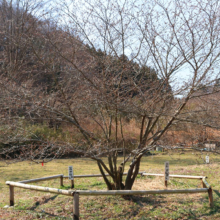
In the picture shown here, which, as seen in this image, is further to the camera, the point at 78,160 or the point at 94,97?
the point at 78,160

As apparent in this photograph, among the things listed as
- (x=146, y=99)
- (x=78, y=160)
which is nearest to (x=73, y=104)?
(x=146, y=99)

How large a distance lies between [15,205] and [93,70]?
323cm

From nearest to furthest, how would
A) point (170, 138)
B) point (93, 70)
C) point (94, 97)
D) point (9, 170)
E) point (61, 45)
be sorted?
point (94, 97) < point (61, 45) < point (93, 70) < point (170, 138) < point (9, 170)

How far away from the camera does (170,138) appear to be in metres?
6.59

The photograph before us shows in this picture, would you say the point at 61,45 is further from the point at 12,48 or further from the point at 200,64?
the point at 12,48

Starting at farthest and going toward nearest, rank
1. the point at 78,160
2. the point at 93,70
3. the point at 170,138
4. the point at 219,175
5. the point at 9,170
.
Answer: the point at 78,160 → the point at 9,170 → the point at 219,175 → the point at 170,138 → the point at 93,70

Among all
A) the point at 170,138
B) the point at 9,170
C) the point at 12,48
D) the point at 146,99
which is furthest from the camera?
the point at 12,48

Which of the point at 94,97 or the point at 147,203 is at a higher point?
the point at 94,97

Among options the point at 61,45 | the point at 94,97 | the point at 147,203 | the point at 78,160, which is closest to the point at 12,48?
the point at 78,160

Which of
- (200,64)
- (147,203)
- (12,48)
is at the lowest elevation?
(147,203)

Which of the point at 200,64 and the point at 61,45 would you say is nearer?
the point at 200,64

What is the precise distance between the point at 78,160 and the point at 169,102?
9.12m

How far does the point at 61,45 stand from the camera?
225 inches

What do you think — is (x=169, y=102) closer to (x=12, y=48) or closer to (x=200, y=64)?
(x=200, y=64)
